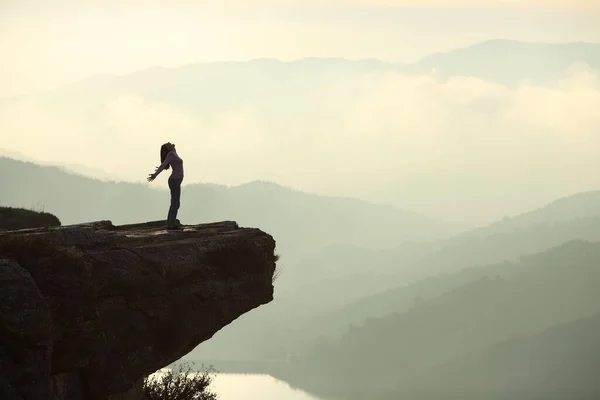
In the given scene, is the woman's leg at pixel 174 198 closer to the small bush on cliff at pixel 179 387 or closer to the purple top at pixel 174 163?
the purple top at pixel 174 163

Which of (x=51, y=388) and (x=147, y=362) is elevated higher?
(x=147, y=362)

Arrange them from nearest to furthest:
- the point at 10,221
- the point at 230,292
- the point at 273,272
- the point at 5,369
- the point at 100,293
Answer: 1. the point at 5,369
2. the point at 100,293
3. the point at 230,292
4. the point at 273,272
5. the point at 10,221

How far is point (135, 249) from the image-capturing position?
27.8 meters

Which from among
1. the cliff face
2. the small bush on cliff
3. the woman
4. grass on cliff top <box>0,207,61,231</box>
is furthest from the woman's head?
the small bush on cliff

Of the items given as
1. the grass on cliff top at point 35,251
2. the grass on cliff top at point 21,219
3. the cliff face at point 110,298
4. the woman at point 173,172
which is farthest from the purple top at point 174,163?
the grass on cliff top at point 21,219

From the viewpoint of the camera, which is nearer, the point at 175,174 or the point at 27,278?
the point at 27,278

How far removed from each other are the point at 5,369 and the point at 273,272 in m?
12.5

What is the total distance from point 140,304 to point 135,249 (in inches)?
75.7

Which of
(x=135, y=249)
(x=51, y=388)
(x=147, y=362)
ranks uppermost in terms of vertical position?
(x=135, y=249)

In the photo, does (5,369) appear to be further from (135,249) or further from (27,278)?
(135,249)

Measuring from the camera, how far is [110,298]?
26.2m

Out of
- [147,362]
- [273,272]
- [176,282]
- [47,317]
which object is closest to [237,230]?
[273,272]

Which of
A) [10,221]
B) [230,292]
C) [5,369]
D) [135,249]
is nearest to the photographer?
[5,369]

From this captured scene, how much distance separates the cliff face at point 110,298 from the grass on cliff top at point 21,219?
6926 millimetres
